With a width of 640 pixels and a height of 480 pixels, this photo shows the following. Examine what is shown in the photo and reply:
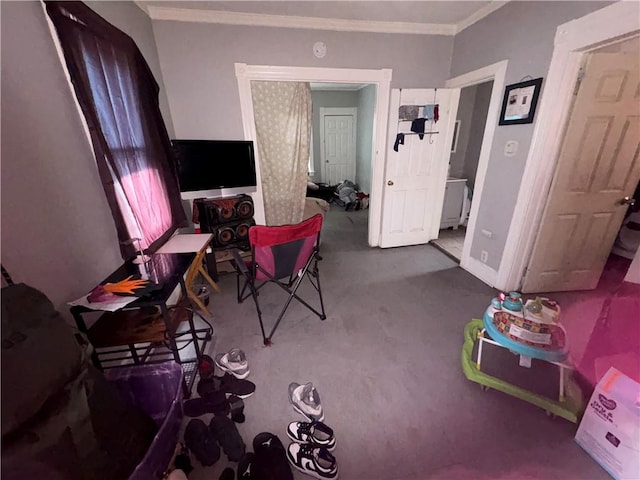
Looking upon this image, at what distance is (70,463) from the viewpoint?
30.9 inches

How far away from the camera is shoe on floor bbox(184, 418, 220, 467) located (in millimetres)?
1169

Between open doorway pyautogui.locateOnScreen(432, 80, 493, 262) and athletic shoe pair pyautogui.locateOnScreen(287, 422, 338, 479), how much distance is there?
297cm

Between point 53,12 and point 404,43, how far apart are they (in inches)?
111

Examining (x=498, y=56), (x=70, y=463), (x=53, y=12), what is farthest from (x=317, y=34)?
(x=70, y=463)

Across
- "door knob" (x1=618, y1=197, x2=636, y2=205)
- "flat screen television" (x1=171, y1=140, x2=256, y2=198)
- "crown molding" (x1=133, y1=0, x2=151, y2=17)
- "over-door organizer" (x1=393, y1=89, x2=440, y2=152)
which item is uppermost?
"crown molding" (x1=133, y1=0, x2=151, y2=17)

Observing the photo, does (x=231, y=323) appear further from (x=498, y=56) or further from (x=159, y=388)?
(x=498, y=56)

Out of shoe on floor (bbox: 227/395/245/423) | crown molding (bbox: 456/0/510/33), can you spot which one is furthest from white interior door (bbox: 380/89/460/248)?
shoe on floor (bbox: 227/395/245/423)

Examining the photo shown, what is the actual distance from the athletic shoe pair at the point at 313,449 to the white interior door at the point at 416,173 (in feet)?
8.23

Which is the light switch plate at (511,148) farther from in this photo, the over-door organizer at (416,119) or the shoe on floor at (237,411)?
the shoe on floor at (237,411)

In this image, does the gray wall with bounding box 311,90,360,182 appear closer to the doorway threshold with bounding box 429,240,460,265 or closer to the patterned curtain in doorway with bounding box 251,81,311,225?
the patterned curtain in doorway with bounding box 251,81,311,225

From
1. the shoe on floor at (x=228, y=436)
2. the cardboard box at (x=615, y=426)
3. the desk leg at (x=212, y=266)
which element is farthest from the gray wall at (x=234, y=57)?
the cardboard box at (x=615, y=426)

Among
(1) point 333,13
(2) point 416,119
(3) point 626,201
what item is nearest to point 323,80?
(1) point 333,13

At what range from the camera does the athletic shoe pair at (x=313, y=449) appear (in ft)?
3.63

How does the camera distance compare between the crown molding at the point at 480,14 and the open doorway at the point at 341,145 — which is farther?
the open doorway at the point at 341,145
